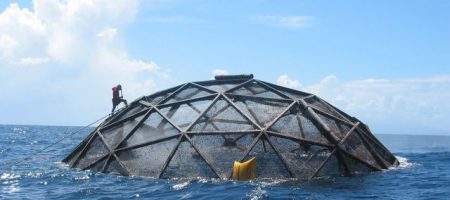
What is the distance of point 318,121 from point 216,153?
365 centimetres

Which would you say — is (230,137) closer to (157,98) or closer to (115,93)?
(157,98)

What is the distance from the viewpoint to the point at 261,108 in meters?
15.6

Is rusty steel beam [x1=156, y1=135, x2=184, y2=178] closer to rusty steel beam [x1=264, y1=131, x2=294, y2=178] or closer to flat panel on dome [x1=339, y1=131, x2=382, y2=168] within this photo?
rusty steel beam [x1=264, y1=131, x2=294, y2=178]

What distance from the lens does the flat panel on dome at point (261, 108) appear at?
1496 centimetres

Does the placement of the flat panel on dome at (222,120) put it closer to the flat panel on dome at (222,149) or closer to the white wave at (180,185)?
the flat panel on dome at (222,149)

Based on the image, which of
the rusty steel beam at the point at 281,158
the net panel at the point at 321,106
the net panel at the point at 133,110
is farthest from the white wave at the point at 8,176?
the net panel at the point at 321,106

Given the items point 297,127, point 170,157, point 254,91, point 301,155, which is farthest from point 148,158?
point 254,91

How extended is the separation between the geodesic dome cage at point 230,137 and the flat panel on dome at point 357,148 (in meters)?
0.04

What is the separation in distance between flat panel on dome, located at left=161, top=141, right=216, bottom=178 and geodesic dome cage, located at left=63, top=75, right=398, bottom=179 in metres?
0.03

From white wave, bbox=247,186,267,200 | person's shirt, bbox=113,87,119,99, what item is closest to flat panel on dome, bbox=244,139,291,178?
white wave, bbox=247,186,267,200

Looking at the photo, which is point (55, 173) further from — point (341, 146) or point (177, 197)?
point (341, 146)

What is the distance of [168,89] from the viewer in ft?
60.0

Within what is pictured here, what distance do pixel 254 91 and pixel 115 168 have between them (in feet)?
19.4

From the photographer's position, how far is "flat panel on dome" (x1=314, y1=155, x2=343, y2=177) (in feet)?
43.8
